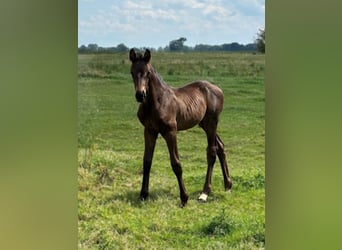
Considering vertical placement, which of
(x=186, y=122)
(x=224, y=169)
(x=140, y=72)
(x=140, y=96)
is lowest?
(x=224, y=169)

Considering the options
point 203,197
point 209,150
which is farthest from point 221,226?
point 209,150

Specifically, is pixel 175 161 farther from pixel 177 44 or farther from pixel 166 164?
pixel 177 44

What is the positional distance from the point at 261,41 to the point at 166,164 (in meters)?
0.65

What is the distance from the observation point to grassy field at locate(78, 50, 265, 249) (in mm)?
2004

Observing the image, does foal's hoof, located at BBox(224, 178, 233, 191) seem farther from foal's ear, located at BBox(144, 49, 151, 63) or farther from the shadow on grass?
foal's ear, located at BBox(144, 49, 151, 63)

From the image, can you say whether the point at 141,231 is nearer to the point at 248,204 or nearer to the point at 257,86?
the point at 248,204

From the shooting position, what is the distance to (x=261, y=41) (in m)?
2.00

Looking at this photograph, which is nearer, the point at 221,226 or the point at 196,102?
the point at 221,226

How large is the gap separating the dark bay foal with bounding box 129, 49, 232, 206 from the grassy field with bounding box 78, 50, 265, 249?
0.08 ft

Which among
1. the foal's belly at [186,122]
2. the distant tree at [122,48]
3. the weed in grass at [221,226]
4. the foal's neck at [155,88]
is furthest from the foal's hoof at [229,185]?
the distant tree at [122,48]

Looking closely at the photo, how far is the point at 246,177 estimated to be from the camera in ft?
6.63
